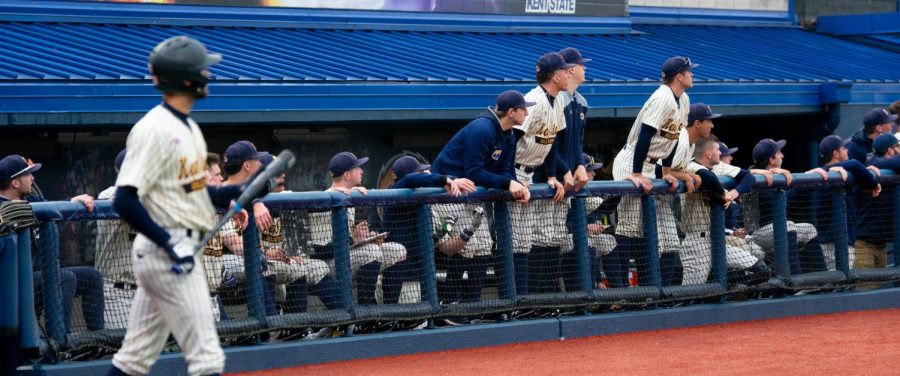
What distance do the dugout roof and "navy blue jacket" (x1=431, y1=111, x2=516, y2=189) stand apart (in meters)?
2.77

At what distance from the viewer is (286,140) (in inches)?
488

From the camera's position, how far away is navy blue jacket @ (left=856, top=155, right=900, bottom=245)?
10.6 meters

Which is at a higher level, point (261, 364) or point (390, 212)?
point (390, 212)

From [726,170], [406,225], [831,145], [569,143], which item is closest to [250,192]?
[406,225]

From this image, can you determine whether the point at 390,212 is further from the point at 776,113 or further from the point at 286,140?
the point at 776,113

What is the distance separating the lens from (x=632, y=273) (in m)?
9.35

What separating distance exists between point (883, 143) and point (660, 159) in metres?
2.35

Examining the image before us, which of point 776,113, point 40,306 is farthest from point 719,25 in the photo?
point 40,306

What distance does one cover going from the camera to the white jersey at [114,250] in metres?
7.39

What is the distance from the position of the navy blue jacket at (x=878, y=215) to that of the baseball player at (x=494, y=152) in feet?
11.0

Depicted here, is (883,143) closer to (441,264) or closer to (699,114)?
(699,114)

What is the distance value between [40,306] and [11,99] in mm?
3015

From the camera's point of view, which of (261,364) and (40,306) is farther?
(261,364)

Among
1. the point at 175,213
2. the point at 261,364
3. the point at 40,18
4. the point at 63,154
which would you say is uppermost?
the point at 40,18
